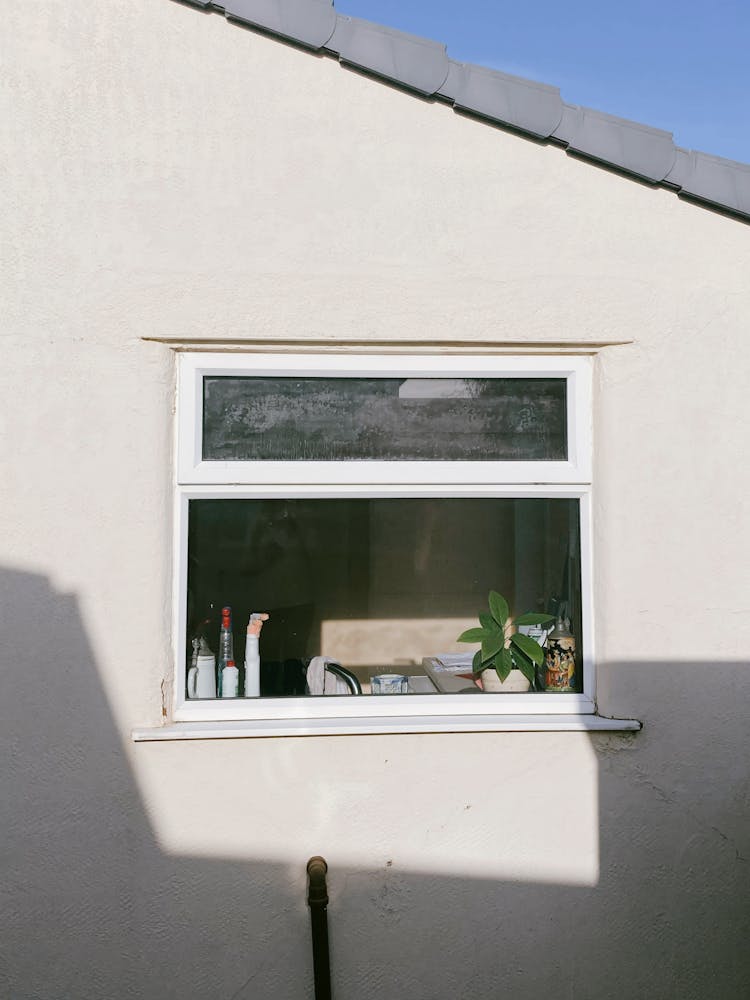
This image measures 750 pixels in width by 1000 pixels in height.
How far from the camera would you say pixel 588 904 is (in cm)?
299

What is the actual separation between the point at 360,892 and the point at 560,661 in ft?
3.58

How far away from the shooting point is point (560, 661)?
3.17 meters

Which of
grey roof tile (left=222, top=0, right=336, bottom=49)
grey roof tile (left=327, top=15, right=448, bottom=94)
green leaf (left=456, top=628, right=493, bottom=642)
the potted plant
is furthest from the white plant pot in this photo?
grey roof tile (left=222, top=0, right=336, bottom=49)

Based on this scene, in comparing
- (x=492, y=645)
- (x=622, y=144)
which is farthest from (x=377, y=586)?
(x=622, y=144)

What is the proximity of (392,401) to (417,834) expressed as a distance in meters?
1.54

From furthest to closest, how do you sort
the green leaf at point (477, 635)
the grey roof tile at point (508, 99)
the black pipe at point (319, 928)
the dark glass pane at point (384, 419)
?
the green leaf at point (477, 635) → the dark glass pane at point (384, 419) → the grey roof tile at point (508, 99) → the black pipe at point (319, 928)

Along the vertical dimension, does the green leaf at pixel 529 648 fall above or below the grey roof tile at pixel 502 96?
below

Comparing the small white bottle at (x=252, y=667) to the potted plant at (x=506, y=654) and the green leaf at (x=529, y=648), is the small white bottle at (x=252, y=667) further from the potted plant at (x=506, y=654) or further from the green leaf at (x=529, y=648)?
the green leaf at (x=529, y=648)

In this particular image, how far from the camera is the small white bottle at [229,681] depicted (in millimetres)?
3141

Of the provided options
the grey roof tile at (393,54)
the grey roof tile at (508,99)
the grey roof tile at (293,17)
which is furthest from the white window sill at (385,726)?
the grey roof tile at (293,17)

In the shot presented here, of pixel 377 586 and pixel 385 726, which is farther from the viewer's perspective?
pixel 377 586

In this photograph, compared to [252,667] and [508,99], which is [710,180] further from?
[252,667]

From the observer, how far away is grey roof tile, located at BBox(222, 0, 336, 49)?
2.87m

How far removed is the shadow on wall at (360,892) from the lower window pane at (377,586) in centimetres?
42
